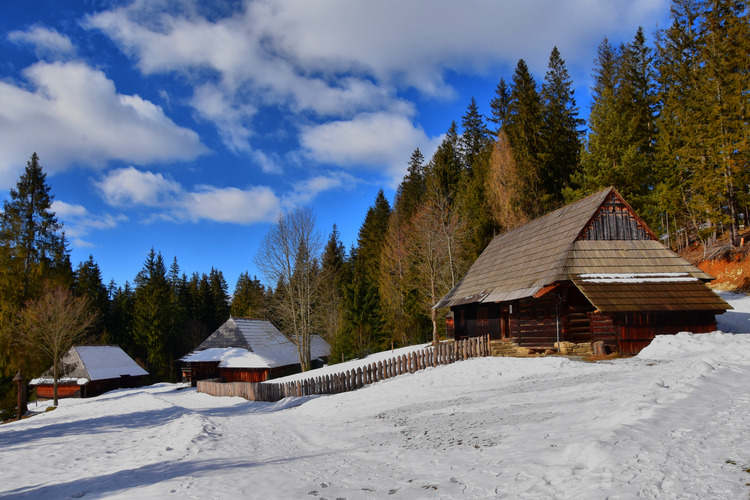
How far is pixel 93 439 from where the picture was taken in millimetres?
11398

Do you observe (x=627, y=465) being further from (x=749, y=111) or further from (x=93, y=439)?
(x=749, y=111)

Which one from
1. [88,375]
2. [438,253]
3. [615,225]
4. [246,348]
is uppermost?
[438,253]

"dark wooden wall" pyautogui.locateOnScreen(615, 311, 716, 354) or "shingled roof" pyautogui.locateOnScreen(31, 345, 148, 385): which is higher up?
"dark wooden wall" pyautogui.locateOnScreen(615, 311, 716, 354)

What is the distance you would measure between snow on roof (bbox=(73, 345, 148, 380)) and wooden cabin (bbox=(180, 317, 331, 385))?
26.7 feet

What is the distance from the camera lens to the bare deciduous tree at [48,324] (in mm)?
30633

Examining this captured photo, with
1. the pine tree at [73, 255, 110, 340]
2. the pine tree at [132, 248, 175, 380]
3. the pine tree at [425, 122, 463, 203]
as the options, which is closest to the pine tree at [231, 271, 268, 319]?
the pine tree at [132, 248, 175, 380]

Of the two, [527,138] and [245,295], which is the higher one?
[527,138]

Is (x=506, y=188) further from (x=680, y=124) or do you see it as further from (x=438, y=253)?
(x=680, y=124)

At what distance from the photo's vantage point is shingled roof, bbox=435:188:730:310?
671 inches

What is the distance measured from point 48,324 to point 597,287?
1457 inches

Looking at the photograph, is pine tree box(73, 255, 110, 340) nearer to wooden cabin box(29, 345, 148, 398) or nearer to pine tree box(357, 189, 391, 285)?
wooden cabin box(29, 345, 148, 398)

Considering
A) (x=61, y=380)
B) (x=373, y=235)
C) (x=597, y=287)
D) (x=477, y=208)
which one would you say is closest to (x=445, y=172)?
(x=477, y=208)

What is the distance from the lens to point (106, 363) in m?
46.3

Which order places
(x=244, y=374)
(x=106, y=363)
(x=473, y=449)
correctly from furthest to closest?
(x=106, y=363)
(x=244, y=374)
(x=473, y=449)
